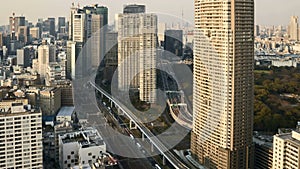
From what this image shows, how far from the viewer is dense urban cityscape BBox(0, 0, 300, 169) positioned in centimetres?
385

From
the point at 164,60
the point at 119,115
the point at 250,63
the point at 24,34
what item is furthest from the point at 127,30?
the point at 24,34

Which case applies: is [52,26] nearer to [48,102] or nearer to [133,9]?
[133,9]

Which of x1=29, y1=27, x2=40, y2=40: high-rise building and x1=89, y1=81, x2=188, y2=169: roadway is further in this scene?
x1=29, y1=27, x2=40, y2=40: high-rise building

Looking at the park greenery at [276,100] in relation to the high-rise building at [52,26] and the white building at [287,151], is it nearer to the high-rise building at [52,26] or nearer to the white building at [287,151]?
the white building at [287,151]

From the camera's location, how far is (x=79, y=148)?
13.0 ft

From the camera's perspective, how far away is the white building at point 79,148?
3.90 m

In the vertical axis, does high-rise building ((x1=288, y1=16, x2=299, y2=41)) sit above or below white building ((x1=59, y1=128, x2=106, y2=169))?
above

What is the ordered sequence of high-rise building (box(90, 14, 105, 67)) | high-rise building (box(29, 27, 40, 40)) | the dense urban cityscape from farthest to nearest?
1. high-rise building (box(29, 27, 40, 40))
2. high-rise building (box(90, 14, 105, 67))
3. the dense urban cityscape

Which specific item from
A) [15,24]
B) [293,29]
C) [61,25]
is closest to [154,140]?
[15,24]

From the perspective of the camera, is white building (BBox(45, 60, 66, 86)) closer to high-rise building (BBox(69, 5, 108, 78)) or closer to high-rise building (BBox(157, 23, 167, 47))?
high-rise building (BBox(69, 5, 108, 78))

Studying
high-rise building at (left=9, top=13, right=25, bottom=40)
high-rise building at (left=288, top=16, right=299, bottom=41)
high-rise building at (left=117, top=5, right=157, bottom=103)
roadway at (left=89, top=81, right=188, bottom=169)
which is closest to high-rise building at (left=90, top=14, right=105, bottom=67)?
high-rise building at (left=117, top=5, right=157, bottom=103)

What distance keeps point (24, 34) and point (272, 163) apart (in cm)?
1318

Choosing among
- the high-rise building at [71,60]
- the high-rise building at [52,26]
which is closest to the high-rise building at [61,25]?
the high-rise building at [52,26]

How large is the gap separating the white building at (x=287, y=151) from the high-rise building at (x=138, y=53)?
11.7ft
